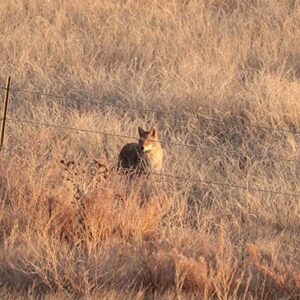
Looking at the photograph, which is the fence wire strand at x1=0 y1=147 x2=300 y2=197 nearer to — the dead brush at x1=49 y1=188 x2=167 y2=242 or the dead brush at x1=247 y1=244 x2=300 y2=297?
the dead brush at x1=49 y1=188 x2=167 y2=242

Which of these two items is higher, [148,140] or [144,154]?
[148,140]

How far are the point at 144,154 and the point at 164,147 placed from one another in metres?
0.77

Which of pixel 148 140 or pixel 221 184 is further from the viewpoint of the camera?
pixel 148 140

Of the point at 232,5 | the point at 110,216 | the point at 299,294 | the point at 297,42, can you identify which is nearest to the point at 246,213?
the point at 110,216

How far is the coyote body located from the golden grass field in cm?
17

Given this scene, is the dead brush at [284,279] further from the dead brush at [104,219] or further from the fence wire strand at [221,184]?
the fence wire strand at [221,184]

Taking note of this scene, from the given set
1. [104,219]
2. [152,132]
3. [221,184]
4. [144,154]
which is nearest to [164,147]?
[152,132]

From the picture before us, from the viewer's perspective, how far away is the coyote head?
941 centimetres

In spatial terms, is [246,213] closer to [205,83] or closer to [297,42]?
[205,83]

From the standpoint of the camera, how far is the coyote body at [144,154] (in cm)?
932

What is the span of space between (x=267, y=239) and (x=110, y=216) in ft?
4.66

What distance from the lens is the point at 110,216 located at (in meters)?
7.20

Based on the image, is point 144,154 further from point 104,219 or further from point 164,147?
point 104,219

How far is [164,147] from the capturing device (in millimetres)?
10125
